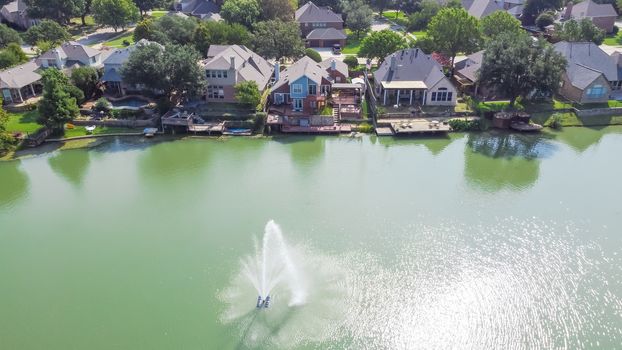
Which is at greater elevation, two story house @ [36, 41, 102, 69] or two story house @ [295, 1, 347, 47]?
two story house @ [295, 1, 347, 47]

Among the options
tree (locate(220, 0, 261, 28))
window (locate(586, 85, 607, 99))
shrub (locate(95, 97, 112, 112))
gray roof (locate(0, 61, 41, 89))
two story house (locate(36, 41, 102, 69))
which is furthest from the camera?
tree (locate(220, 0, 261, 28))

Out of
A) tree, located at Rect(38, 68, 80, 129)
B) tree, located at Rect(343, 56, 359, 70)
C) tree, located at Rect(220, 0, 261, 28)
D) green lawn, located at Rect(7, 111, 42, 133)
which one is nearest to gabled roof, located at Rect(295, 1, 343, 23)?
tree, located at Rect(220, 0, 261, 28)

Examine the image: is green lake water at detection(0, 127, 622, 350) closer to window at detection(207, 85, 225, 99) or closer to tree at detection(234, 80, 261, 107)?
tree at detection(234, 80, 261, 107)

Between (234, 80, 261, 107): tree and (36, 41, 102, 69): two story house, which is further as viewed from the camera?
(36, 41, 102, 69): two story house

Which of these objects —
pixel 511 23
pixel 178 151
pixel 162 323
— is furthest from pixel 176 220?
pixel 511 23

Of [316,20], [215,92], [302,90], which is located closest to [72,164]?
[215,92]

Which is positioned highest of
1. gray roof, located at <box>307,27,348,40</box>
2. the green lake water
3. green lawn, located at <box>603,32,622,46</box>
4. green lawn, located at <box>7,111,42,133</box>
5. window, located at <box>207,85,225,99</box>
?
gray roof, located at <box>307,27,348,40</box>

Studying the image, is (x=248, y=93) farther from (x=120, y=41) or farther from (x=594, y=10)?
(x=594, y=10)
